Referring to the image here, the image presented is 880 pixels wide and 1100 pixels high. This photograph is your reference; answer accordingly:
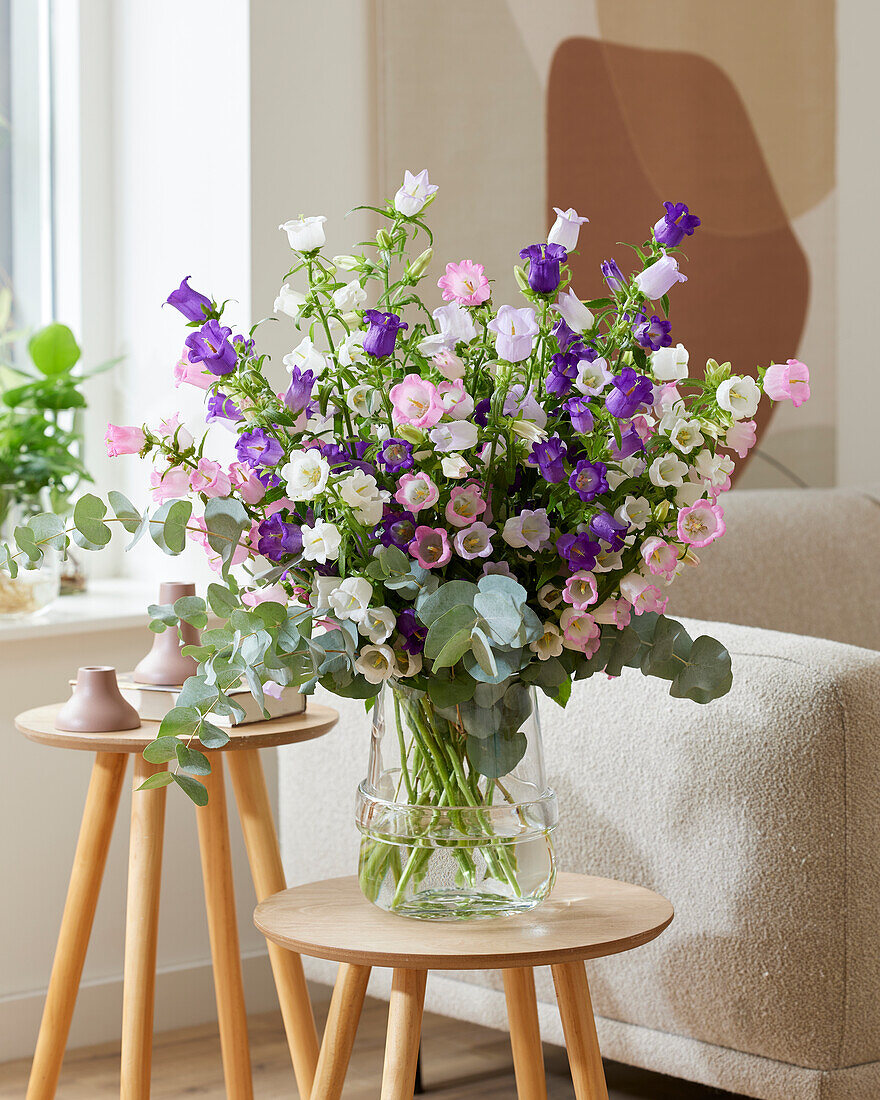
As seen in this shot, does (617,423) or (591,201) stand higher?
(591,201)

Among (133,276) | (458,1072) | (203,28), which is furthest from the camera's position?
(133,276)

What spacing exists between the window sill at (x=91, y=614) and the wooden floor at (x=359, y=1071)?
1.95 feet

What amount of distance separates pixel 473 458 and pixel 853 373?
2055 millimetres

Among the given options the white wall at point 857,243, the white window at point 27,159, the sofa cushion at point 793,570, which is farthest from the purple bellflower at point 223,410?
the white wall at point 857,243

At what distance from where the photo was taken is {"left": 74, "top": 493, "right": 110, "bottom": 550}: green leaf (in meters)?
1.00

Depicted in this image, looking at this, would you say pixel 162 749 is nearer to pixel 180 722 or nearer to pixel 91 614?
pixel 180 722

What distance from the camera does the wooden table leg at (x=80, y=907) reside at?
1.42m

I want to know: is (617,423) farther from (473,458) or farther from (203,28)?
(203,28)

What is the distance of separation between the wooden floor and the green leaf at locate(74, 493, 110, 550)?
1098 mm

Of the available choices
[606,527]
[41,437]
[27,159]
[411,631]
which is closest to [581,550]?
[606,527]

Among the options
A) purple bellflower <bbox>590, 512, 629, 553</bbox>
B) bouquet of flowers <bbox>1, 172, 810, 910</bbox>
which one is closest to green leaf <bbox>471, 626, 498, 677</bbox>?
bouquet of flowers <bbox>1, 172, 810, 910</bbox>

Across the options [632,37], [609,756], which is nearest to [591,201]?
[632,37]

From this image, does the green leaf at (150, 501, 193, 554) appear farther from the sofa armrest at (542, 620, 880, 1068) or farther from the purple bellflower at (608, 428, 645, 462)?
the sofa armrest at (542, 620, 880, 1068)

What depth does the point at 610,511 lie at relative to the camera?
1.00m
